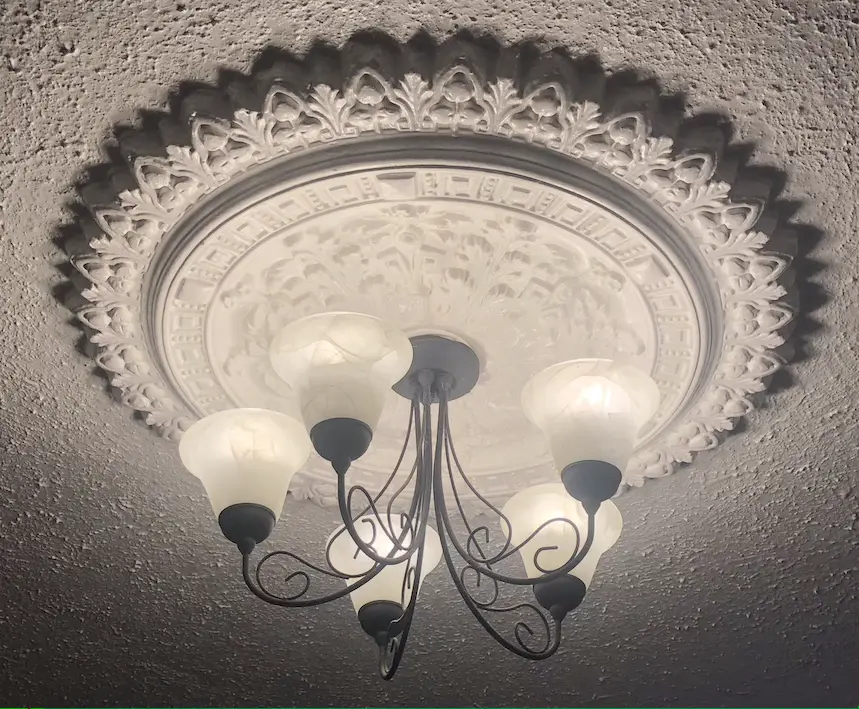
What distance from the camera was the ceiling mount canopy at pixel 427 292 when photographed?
3.33 feet

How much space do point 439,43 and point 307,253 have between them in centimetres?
33

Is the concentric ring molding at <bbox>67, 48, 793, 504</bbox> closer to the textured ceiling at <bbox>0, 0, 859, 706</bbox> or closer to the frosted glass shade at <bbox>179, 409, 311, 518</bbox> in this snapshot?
the textured ceiling at <bbox>0, 0, 859, 706</bbox>

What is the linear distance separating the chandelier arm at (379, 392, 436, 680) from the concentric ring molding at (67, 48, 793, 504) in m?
0.19

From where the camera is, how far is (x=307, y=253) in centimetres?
116

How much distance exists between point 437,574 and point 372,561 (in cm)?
41

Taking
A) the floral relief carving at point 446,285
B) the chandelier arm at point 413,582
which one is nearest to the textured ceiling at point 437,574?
the floral relief carving at point 446,285

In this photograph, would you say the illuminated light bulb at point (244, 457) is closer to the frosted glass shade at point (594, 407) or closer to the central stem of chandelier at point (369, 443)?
the central stem of chandelier at point (369, 443)

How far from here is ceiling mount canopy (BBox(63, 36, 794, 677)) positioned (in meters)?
1.02

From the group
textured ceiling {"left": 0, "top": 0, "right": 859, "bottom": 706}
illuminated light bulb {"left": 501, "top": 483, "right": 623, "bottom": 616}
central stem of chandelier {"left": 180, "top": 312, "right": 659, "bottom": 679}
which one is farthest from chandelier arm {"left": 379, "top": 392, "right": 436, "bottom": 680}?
textured ceiling {"left": 0, "top": 0, "right": 859, "bottom": 706}

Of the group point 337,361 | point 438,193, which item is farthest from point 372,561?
point 438,193

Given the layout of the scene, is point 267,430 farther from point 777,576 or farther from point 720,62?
point 777,576

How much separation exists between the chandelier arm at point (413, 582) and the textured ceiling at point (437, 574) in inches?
15.9

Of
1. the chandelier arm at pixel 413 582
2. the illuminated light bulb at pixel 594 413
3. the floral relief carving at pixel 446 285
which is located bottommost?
the chandelier arm at pixel 413 582

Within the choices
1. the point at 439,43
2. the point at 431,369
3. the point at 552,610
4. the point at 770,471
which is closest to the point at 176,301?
the point at 431,369
